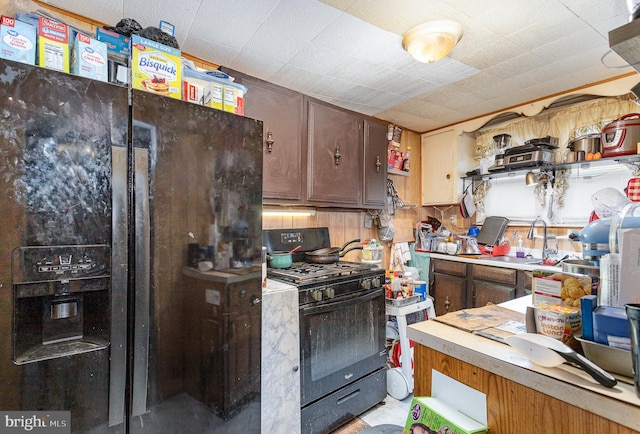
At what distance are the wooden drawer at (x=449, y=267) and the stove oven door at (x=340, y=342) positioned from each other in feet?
4.00

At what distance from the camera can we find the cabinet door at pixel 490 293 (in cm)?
261

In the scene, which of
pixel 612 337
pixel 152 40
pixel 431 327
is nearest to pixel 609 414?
pixel 612 337

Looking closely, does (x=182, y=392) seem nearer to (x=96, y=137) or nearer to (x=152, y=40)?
(x=96, y=137)

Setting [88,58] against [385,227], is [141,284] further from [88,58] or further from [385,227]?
[385,227]

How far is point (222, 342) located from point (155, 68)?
1195 mm

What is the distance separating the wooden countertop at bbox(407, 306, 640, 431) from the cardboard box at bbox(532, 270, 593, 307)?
0.18 metres

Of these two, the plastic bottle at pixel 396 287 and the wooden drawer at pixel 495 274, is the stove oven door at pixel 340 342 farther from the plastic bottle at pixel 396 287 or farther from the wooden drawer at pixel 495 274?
the wooden drawer at pixel 495 274

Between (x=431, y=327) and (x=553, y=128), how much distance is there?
2.95m

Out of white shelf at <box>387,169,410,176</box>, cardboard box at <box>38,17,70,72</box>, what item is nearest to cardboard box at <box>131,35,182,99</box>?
cardboard box at <box>38,17,70,72</box>

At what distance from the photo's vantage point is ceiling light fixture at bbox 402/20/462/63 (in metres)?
1.71

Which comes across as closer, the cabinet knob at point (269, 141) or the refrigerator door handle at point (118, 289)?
the refrigerator door handle at point (118, 289)

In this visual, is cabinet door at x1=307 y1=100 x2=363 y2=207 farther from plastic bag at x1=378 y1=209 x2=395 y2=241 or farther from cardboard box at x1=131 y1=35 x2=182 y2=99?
cardboard box at x1=131 y1=35 x2=182 y2=99

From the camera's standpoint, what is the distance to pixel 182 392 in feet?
4.01

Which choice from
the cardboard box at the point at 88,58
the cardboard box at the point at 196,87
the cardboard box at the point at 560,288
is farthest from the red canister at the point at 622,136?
the cardboard box at the point at 88,58
